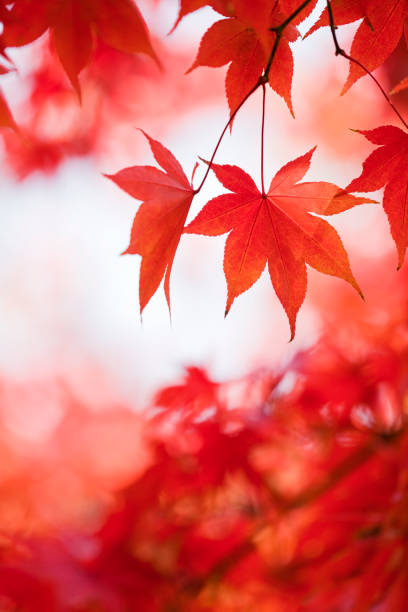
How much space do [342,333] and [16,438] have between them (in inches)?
80.2

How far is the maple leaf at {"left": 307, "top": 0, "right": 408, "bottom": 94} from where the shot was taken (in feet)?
1.81

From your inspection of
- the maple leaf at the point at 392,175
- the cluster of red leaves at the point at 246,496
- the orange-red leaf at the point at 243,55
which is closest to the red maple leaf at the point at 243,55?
the orange-red leaf at the point at 243,55

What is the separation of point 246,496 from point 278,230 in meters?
0.99

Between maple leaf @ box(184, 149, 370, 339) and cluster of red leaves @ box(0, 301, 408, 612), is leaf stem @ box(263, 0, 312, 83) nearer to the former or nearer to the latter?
maple leaf @ box(184, 149, 370, 339)

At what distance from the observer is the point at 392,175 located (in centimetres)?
55

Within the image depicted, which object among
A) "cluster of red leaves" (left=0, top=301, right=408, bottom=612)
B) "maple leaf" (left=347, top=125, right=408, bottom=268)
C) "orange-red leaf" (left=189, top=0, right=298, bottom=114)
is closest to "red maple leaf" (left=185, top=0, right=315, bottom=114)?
"orange-red leaf" (left=189, top=0, right=298, bottom=114)

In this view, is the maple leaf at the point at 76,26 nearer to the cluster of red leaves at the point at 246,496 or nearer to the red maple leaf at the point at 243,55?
the red maple leaf at the point at 243,55

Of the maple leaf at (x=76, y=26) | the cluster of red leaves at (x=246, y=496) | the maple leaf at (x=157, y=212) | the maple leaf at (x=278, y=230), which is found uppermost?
the maple leaf at (x=76, y=26)

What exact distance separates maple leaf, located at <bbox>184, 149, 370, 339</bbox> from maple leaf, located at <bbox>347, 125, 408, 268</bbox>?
5 cm

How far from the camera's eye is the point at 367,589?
2.90 ft

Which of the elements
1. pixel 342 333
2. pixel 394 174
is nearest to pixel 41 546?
pixel 342 333

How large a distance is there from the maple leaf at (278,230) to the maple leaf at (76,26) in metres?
0.16

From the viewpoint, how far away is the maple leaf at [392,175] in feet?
1.77

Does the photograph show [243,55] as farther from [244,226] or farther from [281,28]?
[244,226]
